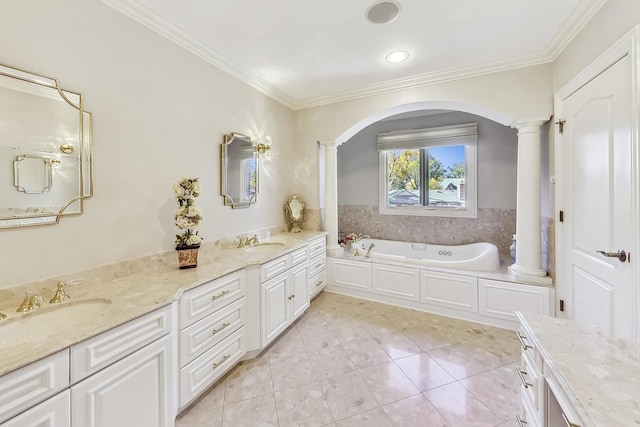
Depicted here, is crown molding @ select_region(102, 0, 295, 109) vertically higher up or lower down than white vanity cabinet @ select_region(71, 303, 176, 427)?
higher up

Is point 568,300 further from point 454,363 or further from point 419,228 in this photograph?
point 419,228

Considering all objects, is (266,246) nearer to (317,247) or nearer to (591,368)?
(317,247)

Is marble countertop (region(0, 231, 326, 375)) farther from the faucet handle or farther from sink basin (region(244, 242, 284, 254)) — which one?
sink basin (region(244, 242, 284, 254))

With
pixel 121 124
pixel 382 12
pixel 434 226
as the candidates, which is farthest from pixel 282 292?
pixel 434 226

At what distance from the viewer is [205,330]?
5.26 feet

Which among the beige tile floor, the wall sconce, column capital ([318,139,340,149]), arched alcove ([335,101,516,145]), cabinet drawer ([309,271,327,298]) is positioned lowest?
the beige tile floor

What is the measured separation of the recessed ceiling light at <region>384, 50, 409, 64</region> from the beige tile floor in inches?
106

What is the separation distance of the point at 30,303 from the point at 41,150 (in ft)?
2.53

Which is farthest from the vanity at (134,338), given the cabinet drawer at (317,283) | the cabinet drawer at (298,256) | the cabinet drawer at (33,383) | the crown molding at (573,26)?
the crown molding at (573,26)

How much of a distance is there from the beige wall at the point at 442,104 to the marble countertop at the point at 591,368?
2213 mm

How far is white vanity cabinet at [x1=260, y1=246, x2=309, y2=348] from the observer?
2.06 m

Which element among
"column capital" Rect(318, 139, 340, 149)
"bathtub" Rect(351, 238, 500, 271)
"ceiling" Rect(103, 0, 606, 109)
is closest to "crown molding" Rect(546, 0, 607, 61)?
"ceiling" Rect(103, 0, 606, 109)

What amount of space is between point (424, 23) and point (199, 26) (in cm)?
175

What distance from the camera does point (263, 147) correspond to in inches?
114
